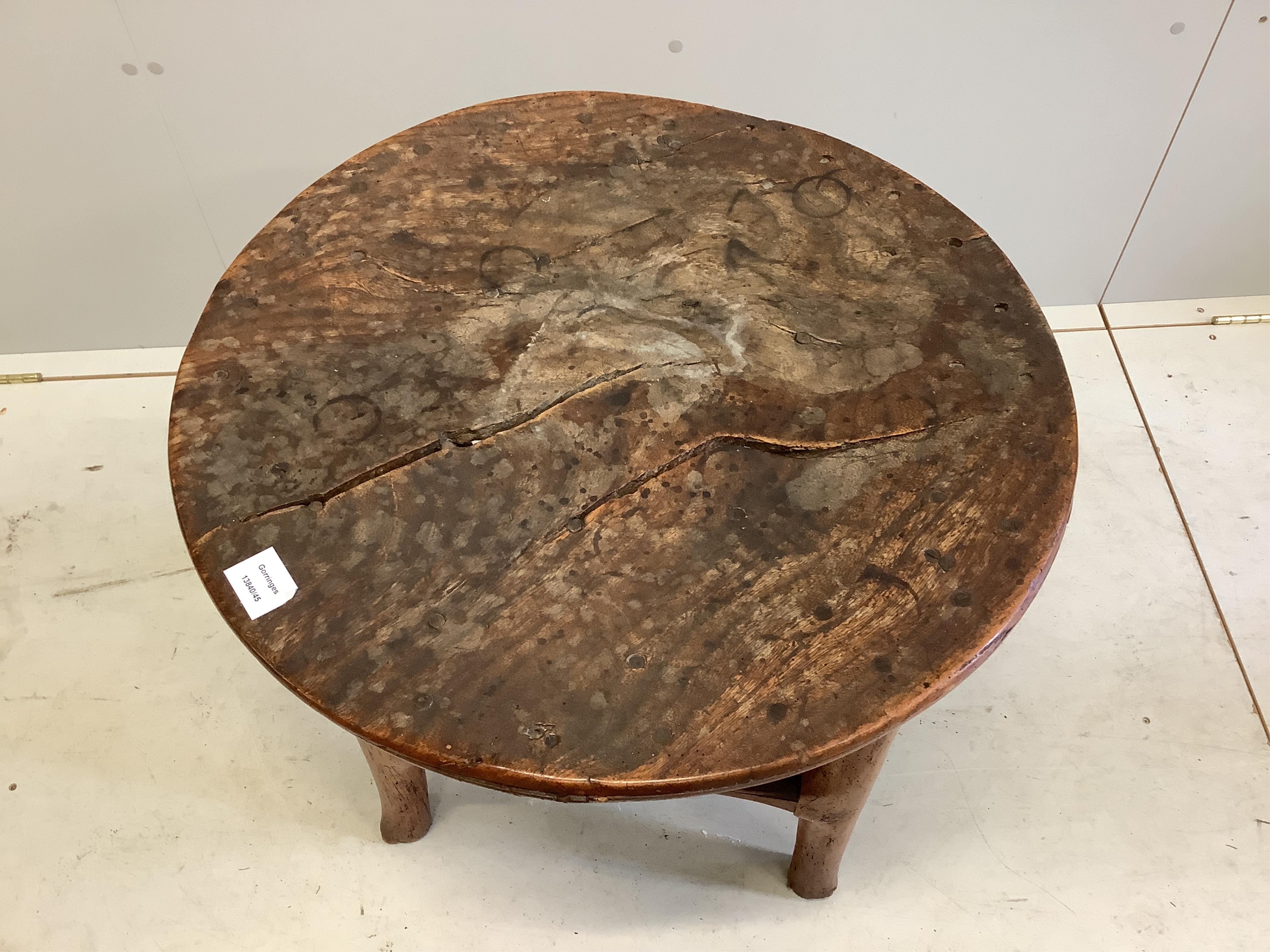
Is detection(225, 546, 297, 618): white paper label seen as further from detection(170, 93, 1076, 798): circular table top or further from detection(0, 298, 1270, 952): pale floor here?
detection(0, 298, 1270, 952): pale floor

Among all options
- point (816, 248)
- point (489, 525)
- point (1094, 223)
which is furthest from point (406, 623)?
point (1094, 223)

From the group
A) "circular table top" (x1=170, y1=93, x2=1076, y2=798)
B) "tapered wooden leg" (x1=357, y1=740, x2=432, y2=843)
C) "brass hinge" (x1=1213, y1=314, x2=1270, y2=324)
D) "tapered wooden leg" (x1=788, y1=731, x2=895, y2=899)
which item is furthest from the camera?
"brass hinge" (x1=1213, y1=314, x2=1270, y2=324)

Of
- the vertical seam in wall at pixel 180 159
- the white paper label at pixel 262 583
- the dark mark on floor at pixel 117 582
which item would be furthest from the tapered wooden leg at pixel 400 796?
the vertical seam in wall at pixel 180 159

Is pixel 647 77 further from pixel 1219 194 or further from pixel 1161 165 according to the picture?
pixel 1219 194

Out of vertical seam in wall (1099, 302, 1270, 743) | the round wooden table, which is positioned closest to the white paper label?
the round wooden table

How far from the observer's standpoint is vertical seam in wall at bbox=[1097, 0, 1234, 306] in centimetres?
204

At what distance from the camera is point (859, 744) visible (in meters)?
1.03

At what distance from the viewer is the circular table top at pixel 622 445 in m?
1.05

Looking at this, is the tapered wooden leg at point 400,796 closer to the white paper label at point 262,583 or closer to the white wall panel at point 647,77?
the white paper label at point 262,583

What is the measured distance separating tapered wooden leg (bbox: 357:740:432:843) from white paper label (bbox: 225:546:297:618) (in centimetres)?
40

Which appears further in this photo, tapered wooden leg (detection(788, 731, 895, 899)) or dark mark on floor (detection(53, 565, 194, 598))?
dark mark on floor (detection(53, 565, 194, 598))

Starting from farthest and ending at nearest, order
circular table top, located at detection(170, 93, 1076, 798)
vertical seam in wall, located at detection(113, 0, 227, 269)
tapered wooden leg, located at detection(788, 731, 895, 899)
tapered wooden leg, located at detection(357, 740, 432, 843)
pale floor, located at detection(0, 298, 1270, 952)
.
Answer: vertical seam in wall, located at detection(113, 0, 227, 269), pale floor, located at detection(0, 298, 1270, 952), tapered wooden leg, located at detection(357, 740, 432, 843), tapered wooden leg, located at detection(788, 731, 895, 899), circular table top, located at detection(170, 93, 1076, 798)

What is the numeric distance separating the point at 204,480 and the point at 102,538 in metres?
1.13

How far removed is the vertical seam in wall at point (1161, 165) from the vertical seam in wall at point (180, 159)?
67mm
